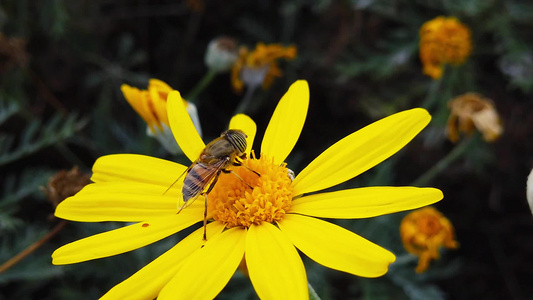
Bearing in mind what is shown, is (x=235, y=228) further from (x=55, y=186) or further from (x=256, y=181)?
(x=55, y=186)

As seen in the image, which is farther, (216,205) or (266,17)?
(266,17)

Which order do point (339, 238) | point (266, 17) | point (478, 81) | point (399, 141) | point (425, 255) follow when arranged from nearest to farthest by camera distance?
point (339, 238) → point (399, 141) → point (425, 255) → point (478, 81) → point (266, 17)

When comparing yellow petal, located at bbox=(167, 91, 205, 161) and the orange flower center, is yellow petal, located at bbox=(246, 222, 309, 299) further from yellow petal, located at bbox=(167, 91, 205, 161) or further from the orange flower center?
yellow petal, located at bbox=(167, 91, 205, 161)

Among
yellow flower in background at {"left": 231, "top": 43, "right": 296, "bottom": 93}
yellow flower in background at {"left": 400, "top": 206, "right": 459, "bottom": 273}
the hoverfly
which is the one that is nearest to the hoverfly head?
the hoverfly

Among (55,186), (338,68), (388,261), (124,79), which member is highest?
(124,79)

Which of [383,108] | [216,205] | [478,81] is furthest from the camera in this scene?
[478,81]

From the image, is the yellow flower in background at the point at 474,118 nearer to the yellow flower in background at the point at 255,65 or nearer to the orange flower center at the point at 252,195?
the yellow flower in background at the point at 255,65

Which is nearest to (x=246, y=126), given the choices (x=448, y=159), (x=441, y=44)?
(x=448, y=159)

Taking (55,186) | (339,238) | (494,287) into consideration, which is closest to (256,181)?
(339,238)

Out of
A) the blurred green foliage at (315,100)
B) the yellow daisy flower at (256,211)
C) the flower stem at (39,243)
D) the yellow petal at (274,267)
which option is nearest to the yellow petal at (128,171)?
the yellow daisy flower at (256,211)
